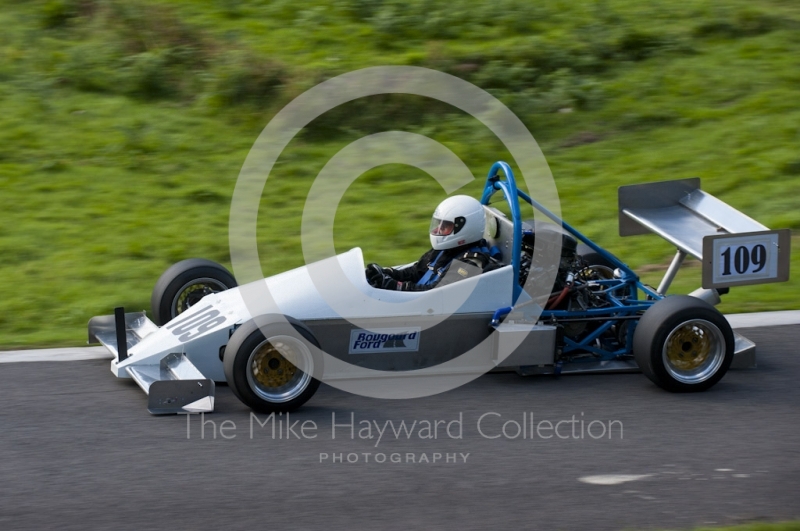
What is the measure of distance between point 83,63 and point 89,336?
707cm

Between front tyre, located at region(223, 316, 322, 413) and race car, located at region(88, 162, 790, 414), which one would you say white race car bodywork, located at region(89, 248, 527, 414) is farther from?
front tyre, located at region(223, 316, 322, 413)

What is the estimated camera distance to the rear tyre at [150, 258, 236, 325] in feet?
21.9

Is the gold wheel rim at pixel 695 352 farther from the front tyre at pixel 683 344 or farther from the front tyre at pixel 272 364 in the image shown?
the front tyre at pixel 272 364

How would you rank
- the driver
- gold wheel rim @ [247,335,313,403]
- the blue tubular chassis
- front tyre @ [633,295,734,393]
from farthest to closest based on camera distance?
the driver
the blue tubular chassis
front tyre @ [633,295,734,393]
gold wheel rim @ [247,335,313,403]

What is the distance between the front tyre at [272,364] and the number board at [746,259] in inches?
97.1

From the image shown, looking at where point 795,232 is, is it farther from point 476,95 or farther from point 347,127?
point 347,127

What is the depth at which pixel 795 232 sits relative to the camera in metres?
9.69

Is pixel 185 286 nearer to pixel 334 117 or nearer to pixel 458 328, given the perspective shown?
pixel 458 328

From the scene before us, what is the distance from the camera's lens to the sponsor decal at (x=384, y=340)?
596 cm

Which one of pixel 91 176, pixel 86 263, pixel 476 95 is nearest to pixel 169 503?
pixel 86 263

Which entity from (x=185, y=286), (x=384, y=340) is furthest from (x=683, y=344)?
(x=185, y=286)
